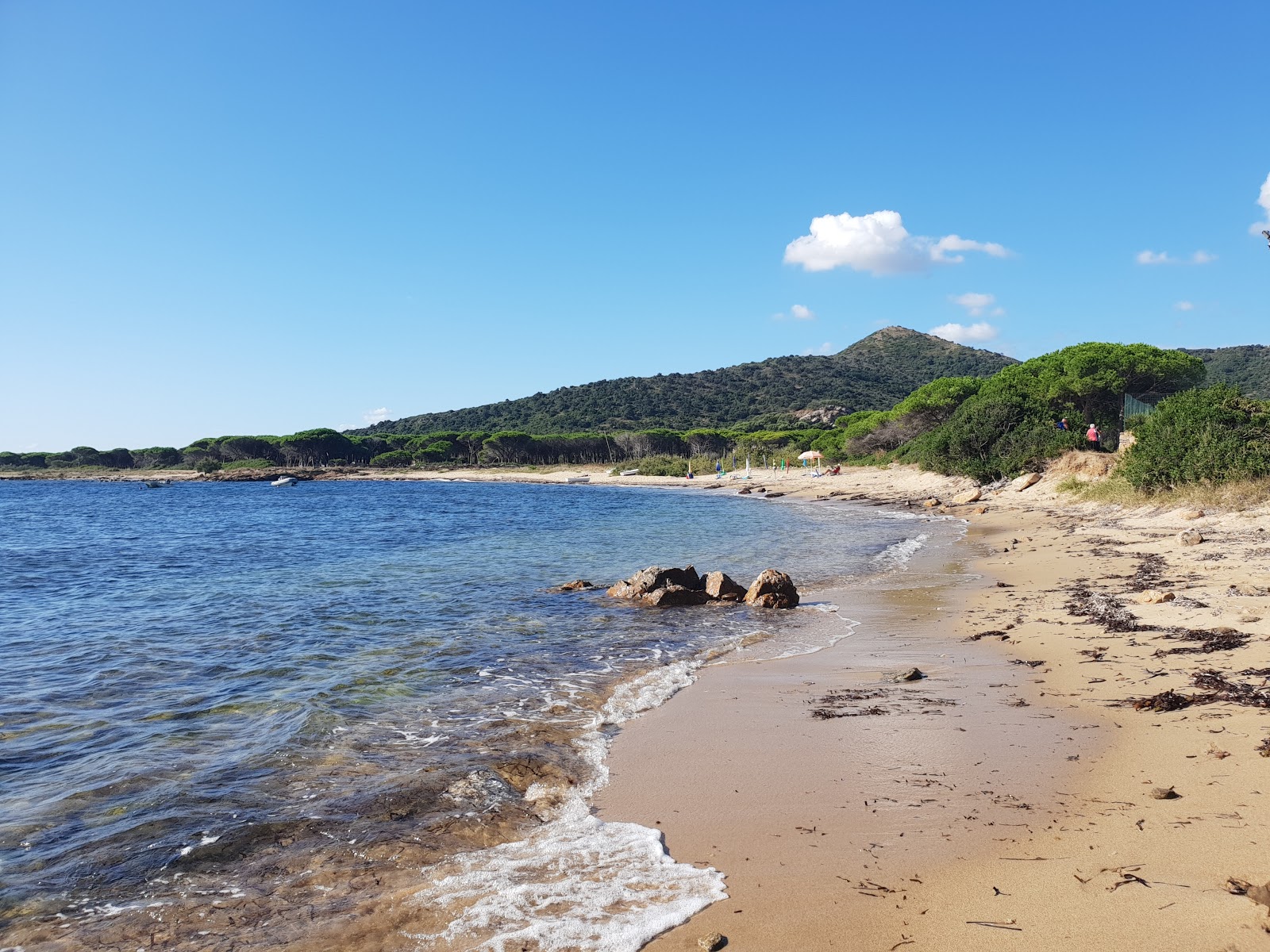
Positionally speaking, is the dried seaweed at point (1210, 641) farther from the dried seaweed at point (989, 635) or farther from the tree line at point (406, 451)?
the tree line at point (406, 451)

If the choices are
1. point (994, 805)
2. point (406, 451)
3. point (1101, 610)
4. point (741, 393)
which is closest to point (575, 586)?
point (1101, 610)

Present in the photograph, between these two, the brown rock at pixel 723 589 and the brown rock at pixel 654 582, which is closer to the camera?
the brown rock at pixel 723 589

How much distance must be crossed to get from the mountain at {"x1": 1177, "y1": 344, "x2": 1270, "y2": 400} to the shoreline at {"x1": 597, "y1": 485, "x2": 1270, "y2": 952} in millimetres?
78337

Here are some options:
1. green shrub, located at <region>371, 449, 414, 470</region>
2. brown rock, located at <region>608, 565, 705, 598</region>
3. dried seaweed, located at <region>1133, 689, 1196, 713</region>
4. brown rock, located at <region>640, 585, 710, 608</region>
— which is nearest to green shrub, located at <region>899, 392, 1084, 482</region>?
brown rock, located at <region>608, 565, 705, 598</region>

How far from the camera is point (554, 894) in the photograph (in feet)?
12.7

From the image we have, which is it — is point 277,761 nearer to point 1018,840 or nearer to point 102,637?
point 1018,840

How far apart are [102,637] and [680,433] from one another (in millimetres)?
83370

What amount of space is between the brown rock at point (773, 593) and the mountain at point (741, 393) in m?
90.4

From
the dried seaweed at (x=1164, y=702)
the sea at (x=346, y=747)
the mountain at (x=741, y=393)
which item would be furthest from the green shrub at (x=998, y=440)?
the mountain at (x=741, y=393)

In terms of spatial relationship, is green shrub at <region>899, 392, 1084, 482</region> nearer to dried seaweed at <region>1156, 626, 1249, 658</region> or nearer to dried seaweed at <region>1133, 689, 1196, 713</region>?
dried seaweed at <region>1156, 626, 1249, 658</region>

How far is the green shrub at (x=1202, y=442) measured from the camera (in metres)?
17.5

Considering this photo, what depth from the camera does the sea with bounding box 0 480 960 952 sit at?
384 cm

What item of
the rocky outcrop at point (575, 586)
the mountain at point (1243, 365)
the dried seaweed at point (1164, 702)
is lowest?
the rocky outcrop at point (575, 586)

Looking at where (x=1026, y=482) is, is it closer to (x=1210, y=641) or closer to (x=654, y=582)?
(x=654, y=582)
